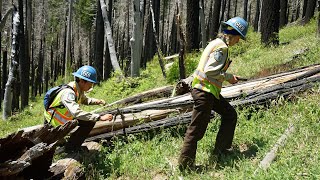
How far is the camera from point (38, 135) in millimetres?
4715

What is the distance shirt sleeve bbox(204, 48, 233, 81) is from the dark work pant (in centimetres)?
185

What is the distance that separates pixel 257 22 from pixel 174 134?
2832cm

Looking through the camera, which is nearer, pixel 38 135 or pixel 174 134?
pixel 38 135

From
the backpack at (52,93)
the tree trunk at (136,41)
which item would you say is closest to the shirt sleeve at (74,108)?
the backpack at (52,93)

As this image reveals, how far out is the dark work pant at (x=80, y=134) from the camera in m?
5.75

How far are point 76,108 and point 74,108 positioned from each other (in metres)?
0.02

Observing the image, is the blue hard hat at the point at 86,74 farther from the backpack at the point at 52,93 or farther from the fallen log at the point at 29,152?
the fallen log at the point at 29,152

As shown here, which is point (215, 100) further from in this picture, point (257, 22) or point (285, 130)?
point (257, 22)

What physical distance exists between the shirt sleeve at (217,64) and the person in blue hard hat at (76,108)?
134cm

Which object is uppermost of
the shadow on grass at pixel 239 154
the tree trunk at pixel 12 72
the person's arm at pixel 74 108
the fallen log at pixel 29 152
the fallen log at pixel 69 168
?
the person's arm at pixel 74 108

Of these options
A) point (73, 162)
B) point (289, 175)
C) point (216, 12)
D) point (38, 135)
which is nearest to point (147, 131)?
point (73, 162)

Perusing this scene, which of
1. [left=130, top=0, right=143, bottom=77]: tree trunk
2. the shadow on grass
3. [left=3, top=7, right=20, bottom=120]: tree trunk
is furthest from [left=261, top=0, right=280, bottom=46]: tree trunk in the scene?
[left=3, top=7, right=20, bottom=120]: tree trunk

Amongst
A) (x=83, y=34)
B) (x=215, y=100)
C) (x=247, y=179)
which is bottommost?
(x=83, y=34)

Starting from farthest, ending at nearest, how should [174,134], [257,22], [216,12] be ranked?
1. [257,22]
2. [216,12]
3. [174,134]
